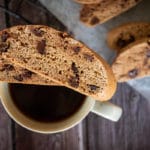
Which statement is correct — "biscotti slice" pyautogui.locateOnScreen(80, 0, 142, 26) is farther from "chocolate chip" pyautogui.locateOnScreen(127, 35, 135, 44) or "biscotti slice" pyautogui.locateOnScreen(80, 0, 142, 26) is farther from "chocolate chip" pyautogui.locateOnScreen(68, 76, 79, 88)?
"chocolate chip" pyautogui.locateOnScreen(68, 76, 79, 88)

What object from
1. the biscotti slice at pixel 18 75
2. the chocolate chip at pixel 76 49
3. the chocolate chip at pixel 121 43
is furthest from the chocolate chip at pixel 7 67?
the chocolate chip at pixel 121 43

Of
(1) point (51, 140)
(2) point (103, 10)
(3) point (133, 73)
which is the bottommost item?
(1) point (51, 140)

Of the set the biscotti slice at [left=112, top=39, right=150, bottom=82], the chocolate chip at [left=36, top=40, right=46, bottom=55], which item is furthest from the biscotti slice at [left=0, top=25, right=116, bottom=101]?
the biscotti slice at [left=112, top=39, right=150, bottom=82]

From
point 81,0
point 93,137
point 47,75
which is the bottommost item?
point 93,137

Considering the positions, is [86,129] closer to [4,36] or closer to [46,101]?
[46,101]

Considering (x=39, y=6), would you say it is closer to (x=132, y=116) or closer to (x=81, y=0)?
(x=81, y=0)

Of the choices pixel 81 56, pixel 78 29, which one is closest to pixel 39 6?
pixel 78 29

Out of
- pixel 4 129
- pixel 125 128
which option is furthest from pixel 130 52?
pixel 4 129
